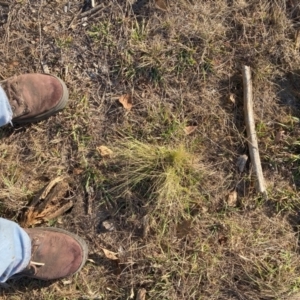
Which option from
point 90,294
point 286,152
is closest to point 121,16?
point 286,152

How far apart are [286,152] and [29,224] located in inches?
62.9

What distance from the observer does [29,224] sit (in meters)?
2.83

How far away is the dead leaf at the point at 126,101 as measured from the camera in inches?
112

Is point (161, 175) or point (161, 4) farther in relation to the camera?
point (161, 4)

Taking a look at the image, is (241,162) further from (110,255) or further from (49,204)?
(49,204)

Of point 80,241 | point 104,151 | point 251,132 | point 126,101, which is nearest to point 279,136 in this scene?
point 251,132

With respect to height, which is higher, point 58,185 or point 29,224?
point 58,185

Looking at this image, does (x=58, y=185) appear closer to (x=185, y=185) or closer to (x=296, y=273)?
(x=185, y=185)

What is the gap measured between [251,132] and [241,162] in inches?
7.4

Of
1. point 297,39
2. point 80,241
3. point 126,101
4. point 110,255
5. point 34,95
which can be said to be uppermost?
point 297,39

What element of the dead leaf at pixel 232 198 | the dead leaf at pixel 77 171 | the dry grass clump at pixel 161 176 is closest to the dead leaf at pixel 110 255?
the dry grass clump at pixel 161 176

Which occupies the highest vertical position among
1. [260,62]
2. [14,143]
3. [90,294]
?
[260,62]

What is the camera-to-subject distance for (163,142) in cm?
284

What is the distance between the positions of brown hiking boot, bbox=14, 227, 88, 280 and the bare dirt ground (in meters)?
0.10
